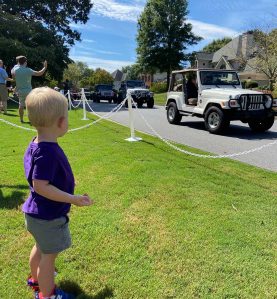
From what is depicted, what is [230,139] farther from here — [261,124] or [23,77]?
[23,77]

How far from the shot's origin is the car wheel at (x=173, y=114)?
13.9 metres

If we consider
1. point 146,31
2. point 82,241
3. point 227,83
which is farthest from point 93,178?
point 146,31

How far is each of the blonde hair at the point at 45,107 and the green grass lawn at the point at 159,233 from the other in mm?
1391

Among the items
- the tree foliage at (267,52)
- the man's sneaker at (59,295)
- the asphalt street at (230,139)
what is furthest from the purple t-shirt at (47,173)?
the tree foliage at (267,52)

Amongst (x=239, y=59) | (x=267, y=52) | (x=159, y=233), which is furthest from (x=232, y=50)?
(x=159, y=233)

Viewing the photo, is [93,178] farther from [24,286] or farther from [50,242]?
[50,242]

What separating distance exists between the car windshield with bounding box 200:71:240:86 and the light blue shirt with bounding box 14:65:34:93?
5.45 m

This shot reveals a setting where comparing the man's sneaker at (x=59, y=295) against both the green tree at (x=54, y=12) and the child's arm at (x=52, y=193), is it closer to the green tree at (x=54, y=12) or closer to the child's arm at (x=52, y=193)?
the child's arm at (x=52, y=193)

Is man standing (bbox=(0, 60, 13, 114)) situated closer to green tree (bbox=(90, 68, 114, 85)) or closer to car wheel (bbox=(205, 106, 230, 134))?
car wheel (bbox=(205, 106, 230, 134))

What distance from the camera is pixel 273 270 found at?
10.3ft

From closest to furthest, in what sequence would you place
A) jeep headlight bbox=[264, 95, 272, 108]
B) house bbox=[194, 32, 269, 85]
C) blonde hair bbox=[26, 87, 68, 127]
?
blonde hair bbox=[26, 87, 68, 127], jeep headlight bbox=[264, 95, 272, 108], house bbox=[194, 32, 269, 85]

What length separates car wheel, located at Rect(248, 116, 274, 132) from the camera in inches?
465

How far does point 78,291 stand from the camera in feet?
9.60

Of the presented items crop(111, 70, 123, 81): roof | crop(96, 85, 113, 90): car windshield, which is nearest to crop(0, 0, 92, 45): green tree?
crop(96, 85, 113, 90): car windshield
